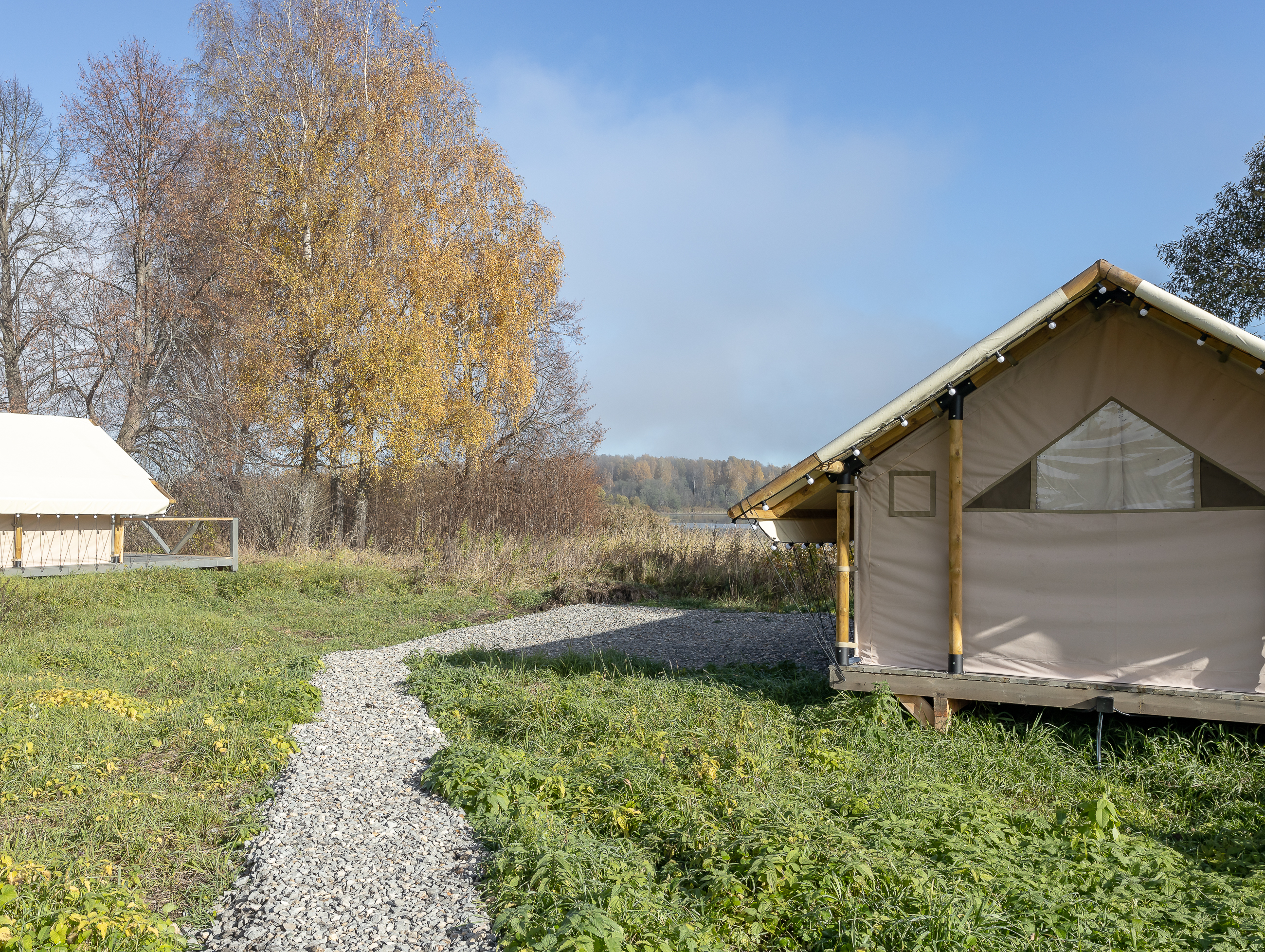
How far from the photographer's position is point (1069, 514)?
22.0 feet

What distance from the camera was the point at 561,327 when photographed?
95.3 ft

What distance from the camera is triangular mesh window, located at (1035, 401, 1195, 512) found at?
645 cm

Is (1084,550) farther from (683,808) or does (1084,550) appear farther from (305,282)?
(305,282)

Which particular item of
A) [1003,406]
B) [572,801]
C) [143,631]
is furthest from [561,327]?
[572,801]

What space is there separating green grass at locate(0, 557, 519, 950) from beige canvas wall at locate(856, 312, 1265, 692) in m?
5.28

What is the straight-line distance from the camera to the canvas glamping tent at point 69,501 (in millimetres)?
15961

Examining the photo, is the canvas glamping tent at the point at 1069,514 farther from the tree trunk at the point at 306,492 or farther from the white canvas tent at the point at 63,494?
the tree trunk at the point at 306,492

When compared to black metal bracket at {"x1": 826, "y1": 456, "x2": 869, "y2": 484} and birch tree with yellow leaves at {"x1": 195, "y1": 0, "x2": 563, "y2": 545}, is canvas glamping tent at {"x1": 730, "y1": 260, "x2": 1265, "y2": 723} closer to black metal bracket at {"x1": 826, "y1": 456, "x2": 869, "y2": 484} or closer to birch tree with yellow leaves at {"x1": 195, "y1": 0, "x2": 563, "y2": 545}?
black metal bracket at {"x1": 826, "y1": 456, "x2": 869, "y2": 484}

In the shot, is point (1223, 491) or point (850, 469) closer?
point (1223, 491)

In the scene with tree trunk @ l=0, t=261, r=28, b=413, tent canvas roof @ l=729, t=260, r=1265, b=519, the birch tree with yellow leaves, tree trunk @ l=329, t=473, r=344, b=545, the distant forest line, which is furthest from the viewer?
the distant forest line

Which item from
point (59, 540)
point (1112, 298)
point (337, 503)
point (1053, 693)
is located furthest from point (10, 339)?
point (1053, 693)

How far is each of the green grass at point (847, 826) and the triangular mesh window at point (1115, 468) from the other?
5.89ft

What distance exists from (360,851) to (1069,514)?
5782 millimetres

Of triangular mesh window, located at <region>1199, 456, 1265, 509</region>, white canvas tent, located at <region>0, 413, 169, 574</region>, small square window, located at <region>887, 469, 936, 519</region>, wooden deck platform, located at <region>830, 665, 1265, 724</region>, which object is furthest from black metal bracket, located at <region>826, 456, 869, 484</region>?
white canvas tent, located at <region>0, 413, 169, 574</region>
